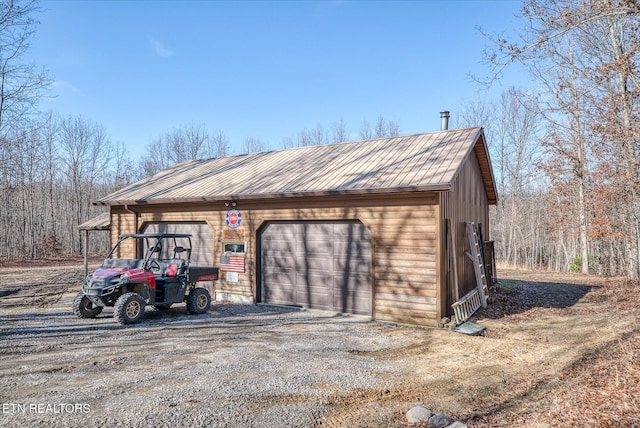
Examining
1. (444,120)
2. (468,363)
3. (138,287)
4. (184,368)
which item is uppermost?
(444,120)

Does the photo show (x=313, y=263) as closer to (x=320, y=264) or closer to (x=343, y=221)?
(x=320, y=264)

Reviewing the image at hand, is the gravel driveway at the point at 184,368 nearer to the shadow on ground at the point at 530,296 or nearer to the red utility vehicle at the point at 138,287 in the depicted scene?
the red utility vehicle at the point at 138,287

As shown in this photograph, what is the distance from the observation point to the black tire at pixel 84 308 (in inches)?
324

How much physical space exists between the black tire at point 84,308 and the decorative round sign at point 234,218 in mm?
3741

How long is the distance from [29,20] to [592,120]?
67.0ft

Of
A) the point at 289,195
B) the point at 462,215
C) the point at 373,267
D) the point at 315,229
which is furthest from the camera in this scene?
the point at 462,215

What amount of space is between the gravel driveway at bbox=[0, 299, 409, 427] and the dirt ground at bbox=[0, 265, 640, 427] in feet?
0.14

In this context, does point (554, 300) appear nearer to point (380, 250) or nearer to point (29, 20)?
point (380, 250)

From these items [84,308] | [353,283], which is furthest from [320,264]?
[84,308]

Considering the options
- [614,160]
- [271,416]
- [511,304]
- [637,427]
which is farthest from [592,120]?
[271,416]

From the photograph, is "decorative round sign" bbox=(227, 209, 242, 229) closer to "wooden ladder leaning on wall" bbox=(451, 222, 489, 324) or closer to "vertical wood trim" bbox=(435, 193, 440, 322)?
"vertical wood trim" bbox=(435, 193, 440, 322)

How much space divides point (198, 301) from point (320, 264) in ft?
9.78

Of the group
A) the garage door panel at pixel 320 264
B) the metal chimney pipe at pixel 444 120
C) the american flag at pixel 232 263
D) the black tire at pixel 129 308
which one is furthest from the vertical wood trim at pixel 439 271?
the black tire at pixel 129 308

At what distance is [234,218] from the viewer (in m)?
10.8
